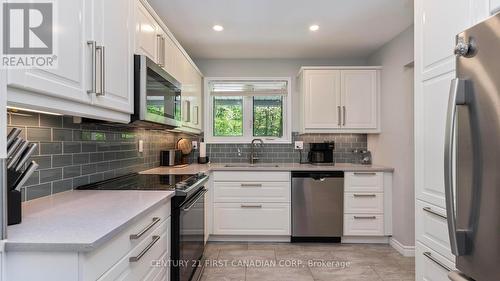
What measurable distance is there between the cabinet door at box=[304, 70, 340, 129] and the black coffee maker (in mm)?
278

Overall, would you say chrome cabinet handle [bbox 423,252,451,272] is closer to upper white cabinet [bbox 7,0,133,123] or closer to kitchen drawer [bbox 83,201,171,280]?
kitchen drawer [bbox 83,201,171,280]

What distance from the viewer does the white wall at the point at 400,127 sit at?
3.06 m

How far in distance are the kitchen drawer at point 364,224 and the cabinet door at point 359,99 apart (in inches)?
43.0

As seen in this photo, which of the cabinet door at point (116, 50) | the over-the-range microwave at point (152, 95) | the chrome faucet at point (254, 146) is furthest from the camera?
the chrome faucet at point (254, 146)

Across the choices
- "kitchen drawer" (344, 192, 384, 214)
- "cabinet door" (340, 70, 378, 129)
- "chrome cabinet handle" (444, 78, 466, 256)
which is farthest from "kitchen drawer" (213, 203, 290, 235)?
"chrome cabinet handle" (444, 78, 466, 256)

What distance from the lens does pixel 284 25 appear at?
2947mm

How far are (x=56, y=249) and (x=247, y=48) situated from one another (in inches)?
126

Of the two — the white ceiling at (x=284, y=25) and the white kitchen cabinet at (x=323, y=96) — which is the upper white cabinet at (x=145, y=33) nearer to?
the white ceiling at (x=284, y=25)

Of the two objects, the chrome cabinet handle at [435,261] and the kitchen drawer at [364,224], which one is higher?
the chrome cabinet handle at [435,261]

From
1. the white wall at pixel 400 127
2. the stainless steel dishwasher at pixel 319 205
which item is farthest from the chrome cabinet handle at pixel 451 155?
the stainless steel dishwasher at pixel 319 205

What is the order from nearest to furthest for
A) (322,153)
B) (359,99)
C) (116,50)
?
(116,50) < (359,99) < (322,153)

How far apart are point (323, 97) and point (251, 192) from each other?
1.49 meters

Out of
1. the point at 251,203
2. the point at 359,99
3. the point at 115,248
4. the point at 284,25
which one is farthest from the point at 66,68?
the point at 359,99

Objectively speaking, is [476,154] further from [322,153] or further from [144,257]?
[322,153]
